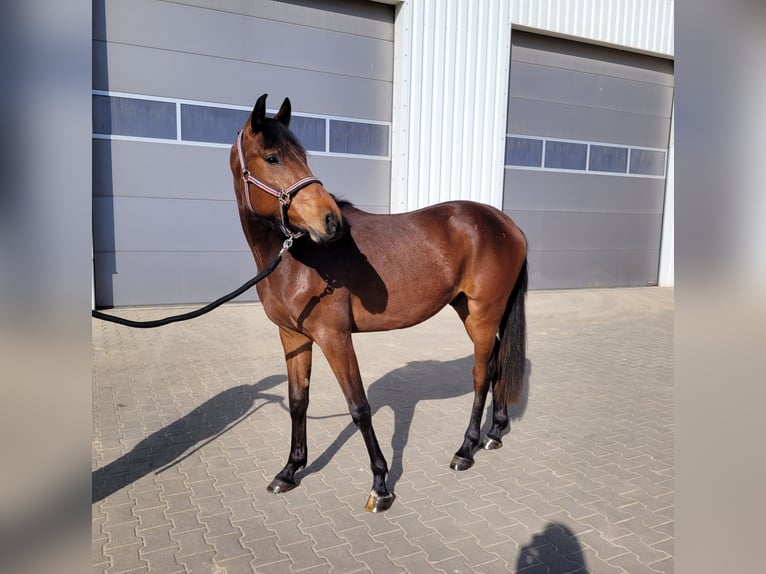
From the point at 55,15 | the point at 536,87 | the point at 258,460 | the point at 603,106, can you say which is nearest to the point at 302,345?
the point at 258,460

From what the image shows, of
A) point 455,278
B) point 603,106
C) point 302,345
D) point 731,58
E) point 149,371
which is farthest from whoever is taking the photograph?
point 603,106

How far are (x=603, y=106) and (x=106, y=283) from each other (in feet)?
33.5

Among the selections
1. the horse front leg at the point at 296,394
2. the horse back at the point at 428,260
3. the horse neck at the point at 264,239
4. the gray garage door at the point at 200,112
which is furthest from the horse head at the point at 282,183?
the gray garage door at the point at 200,112

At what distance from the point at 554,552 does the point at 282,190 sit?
2045 millimetres

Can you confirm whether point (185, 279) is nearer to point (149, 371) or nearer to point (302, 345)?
point (149, 371)

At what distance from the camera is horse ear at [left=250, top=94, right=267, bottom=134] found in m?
2.24

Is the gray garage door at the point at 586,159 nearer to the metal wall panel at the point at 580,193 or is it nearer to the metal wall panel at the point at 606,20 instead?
the metal wall panel at the point at 580,193

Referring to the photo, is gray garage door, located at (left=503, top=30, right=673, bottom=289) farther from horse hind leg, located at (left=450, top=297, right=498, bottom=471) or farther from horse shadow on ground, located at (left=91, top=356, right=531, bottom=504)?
horse hind leg, located at (left=450, top=297, right=498, bottom=471)

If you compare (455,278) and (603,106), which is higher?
(603,106)

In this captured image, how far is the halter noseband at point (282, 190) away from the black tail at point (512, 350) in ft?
6.19

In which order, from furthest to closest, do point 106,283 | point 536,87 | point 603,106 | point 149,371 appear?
point 603,106 < point 536,87 < point 106,283 < point 149,371

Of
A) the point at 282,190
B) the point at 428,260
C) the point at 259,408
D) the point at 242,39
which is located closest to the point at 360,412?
the point at 428,260

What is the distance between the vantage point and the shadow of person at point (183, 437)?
9.93 ft

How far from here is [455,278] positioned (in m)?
3.22
